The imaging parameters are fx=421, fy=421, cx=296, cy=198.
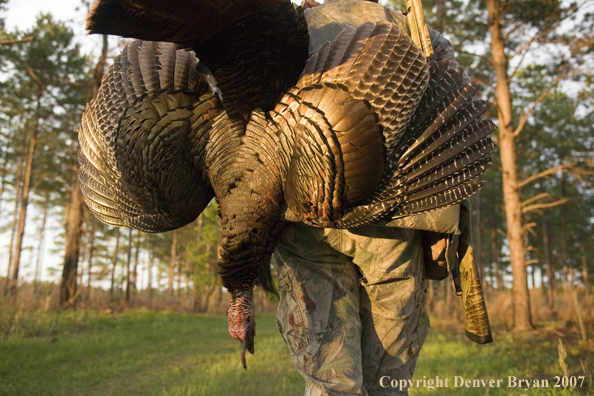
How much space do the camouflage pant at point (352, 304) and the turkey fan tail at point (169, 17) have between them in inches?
46.7

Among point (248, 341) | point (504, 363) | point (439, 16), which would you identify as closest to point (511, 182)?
point (439, 16)

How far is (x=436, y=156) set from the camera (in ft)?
6.86

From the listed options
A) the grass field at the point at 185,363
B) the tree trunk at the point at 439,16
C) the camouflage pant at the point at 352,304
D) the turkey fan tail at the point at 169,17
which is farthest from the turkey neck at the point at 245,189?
the tree trunk at the point at 439,16

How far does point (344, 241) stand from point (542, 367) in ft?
19.9

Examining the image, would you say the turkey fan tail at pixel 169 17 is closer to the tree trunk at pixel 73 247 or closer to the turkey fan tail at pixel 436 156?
the turkey fan tail at pixel 436 156

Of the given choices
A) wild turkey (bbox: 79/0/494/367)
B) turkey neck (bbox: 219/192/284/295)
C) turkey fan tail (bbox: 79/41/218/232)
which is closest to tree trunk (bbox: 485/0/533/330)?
wild turkey (bbox: 79/0/494/367)

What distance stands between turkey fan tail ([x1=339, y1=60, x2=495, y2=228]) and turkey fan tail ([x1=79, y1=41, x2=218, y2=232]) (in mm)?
950

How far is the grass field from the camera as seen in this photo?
514 cm

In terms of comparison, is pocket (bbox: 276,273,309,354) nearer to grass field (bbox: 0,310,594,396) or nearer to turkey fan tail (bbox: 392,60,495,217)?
turkey fan tail (bbox: 392,60,495,217)

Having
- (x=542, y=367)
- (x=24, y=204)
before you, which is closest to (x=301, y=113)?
(x=542, y=367)

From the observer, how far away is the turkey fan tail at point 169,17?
1421 millimetres

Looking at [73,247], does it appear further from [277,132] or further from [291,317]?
[277,132]

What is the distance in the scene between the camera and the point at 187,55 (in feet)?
8.57

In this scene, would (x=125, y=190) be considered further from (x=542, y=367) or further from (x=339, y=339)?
(x=542, y=367)
